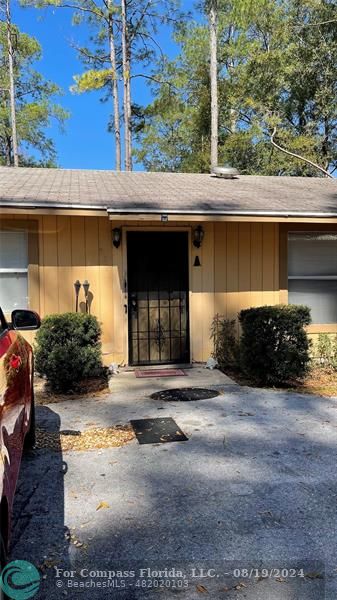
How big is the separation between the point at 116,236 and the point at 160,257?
79 cm

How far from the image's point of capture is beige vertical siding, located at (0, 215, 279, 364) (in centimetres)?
705

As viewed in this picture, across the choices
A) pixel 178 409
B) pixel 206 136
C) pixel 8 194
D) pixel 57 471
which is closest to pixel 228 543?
pixel 57 471

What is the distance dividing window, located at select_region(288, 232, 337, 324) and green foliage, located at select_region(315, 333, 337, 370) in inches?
21.9

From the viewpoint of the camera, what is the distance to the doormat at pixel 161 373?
709 cm

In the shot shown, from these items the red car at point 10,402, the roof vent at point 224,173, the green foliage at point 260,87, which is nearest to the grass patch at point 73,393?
the red car at point 10,402

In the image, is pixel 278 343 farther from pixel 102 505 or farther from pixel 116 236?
pixel 102 505

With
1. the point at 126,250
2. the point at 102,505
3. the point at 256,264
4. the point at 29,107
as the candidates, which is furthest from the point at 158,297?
the point at 29,107

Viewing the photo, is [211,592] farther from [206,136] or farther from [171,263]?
[206,136]

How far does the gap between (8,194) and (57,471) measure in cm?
448

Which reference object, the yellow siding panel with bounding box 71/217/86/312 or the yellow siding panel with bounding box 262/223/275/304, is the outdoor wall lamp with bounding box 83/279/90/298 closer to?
the yellow siding panel with bounding box 71/217/86/312

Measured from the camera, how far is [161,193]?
788 centimetres

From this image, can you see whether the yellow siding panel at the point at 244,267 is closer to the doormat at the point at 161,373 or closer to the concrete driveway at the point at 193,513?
the doormat at the point at 161,373

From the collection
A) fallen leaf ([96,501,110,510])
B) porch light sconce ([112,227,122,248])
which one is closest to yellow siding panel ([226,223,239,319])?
porch light sconce ([112,227,122,248])

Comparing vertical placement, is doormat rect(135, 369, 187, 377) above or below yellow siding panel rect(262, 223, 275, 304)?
below
